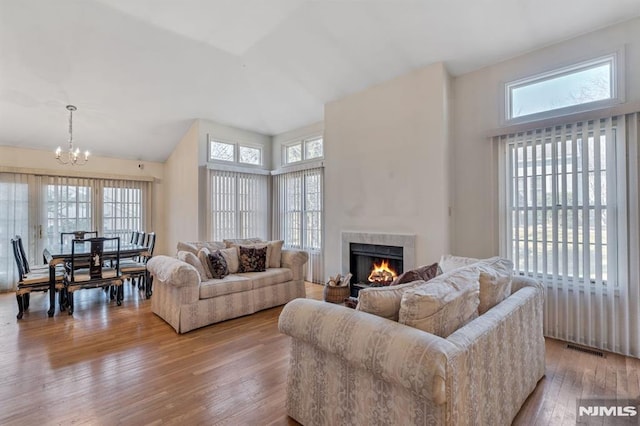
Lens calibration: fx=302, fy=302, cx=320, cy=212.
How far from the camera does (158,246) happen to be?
6.93 m

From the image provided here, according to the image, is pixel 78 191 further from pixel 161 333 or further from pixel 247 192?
pixel 161 333

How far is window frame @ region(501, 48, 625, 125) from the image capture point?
2.92 meters

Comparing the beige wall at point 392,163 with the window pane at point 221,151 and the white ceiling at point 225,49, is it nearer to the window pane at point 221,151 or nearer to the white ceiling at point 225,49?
the white ceiling at point 225,49

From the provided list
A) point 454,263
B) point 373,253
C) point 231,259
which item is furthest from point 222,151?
point 454,263

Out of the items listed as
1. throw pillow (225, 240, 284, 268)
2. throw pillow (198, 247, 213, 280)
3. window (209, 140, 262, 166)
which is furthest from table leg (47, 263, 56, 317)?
window (209, 140, 262, 166)

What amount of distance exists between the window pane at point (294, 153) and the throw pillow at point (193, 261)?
3.17 metres

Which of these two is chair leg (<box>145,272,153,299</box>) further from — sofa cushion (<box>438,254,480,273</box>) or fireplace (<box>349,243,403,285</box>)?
sofa cushion (<box>438,254,480,273</box>)

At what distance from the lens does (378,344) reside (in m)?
1.46

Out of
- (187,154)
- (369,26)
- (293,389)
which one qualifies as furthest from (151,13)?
(293,389)

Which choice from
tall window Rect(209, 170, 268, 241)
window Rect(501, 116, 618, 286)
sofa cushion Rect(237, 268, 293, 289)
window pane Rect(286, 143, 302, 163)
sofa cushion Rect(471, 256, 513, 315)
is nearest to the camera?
sofa cushion Rect(471, 256, 513, 315)

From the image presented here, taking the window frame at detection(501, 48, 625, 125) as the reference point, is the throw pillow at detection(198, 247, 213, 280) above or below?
below

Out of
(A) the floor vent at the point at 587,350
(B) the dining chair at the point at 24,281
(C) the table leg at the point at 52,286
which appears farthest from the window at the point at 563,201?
(B) the dining chair at the point at 24,281

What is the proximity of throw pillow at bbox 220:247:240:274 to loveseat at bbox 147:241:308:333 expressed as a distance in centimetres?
8

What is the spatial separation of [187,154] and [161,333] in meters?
3.78
